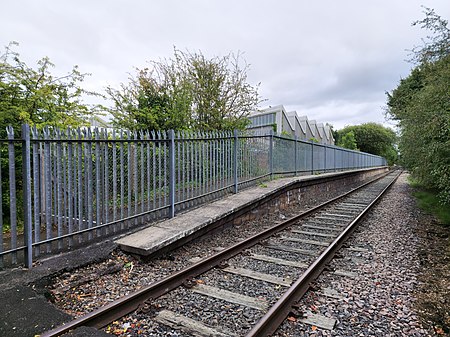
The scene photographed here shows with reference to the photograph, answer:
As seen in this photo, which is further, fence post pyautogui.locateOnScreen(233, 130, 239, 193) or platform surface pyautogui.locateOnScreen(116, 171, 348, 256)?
fence post pyautogui.locateOnScreen(233, 130, 239, 193)

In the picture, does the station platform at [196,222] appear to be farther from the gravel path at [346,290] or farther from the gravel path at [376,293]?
the gravel path at [376,293]

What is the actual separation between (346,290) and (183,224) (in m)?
2.88

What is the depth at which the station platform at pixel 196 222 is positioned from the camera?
4363mm

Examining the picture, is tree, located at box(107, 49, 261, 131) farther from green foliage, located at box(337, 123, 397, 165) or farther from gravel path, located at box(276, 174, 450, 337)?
green foliage, located at box(337, 123, 397, 165)

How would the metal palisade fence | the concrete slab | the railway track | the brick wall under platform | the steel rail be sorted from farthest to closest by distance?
the brick wall under platform < the concrete slab < the metal palisade fence < the railway track < the steel rail

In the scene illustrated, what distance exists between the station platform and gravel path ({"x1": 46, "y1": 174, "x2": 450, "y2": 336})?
20cm

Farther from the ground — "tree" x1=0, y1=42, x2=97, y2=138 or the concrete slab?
"tree" x1=0, y1=42, x2=97, y2=138

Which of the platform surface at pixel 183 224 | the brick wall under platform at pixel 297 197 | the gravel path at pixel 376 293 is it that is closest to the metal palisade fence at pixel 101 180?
the platform surface at pixel 183 224

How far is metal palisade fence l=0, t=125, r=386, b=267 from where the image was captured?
3.68 metres

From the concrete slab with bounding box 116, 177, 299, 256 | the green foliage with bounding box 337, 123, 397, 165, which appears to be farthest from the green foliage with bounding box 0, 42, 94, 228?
the green foliage with bounding box 337, 123, 397, 165

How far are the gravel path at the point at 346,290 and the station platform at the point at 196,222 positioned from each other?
200mm

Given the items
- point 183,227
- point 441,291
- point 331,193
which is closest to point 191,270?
point 183,227

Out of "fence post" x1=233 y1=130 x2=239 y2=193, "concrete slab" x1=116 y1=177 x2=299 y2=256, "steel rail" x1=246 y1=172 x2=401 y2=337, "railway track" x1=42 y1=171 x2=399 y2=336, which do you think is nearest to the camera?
"steel rail" x1=246 y1=172 x2=401 y2=337

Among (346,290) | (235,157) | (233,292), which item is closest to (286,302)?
(233,292)
